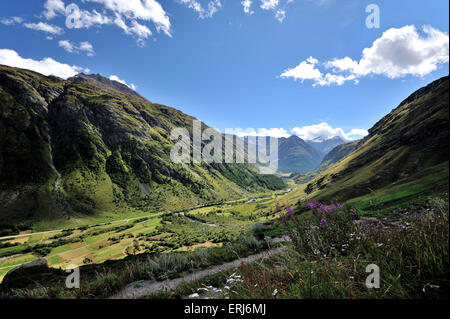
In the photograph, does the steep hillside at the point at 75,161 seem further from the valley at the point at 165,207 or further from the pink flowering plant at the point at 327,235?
the pink flowering plant at the point at 327,235

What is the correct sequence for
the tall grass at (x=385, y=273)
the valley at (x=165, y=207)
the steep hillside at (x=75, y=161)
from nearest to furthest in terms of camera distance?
the tall grass at (x=385, y=273) → the valley at (x=165, y=207) → the steep hillside at (x=75, y=161)

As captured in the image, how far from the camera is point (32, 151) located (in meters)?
127

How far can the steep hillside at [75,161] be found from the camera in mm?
109375

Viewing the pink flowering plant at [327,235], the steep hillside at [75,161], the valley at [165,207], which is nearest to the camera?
the pink flowering plant at [327,235]

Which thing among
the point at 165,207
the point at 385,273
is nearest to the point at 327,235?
the point at 385,273

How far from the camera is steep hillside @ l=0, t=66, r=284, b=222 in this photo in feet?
359

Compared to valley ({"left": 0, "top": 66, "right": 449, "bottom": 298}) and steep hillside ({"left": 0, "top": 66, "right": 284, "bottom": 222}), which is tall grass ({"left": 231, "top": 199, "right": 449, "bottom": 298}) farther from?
steep hillside ({"left": 0, "top": 66, "right": 284, "bottom": 222})

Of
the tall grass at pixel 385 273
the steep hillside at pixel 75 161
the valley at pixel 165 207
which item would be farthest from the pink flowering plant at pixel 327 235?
the steep hillside at pixel 75 161

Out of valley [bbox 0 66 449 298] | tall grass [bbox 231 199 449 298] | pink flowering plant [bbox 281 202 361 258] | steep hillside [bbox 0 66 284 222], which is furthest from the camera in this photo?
steep hillside [bbox 0 66 284 222]

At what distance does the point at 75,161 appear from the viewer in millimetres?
139500

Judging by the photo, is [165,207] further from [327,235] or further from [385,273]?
[385,273]

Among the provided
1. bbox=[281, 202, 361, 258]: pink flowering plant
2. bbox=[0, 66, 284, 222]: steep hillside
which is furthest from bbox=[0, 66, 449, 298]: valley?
bbox=[0, 66, 284, 222]: steep hillside
